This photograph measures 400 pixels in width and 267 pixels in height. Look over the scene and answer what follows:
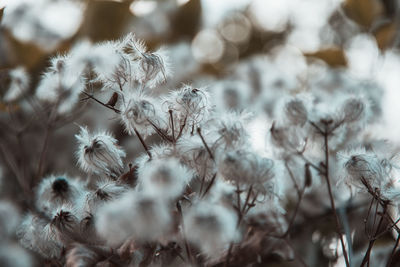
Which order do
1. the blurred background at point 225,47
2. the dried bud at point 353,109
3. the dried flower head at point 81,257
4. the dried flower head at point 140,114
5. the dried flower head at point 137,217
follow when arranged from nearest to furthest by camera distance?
the dried flower head at point 137,217 < the dried flower head at point 81,257 < the dried flower head at point 140,114 < the dried bud at point 353,109 < the blurred background at point 225,47

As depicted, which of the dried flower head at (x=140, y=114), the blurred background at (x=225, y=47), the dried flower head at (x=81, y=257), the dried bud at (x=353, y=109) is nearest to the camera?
the dried flower head at (x=81, y=257)

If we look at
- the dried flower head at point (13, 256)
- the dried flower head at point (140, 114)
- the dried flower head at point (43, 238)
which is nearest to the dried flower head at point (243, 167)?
the dried flower head at point (140, 114)

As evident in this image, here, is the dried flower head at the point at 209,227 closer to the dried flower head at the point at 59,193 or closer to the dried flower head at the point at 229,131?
the dried flower head at the point at 229,131

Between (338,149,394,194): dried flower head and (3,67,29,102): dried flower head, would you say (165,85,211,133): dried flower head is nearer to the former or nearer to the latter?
(338,149,394,194): dried flower head

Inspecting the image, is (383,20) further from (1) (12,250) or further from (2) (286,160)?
(1) (12,250)

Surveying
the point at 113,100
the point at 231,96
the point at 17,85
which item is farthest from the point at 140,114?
the point at 231,96

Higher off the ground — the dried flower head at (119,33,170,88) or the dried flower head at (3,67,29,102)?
the dried flower head at (3,67,29,102)

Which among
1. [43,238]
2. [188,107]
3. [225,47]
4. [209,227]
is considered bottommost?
[209,227]

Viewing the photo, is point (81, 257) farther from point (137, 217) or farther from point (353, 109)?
point (353, 109)

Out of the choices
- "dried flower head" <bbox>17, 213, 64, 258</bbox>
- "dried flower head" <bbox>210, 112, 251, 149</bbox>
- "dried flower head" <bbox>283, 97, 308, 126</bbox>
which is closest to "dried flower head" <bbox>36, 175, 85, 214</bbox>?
"dried flower head" <bbox>17, 213, 64, 258</bbox>
